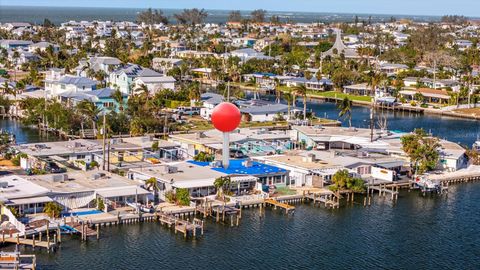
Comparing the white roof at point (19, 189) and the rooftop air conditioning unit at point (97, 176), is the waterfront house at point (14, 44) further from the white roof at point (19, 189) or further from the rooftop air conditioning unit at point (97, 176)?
the white roof at point (19, 189)

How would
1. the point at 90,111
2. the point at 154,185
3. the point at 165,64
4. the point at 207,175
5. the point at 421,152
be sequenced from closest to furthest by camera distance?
the point at 154,185
the point at 207,175
the point at 421,152
the point at 90,111
the point at 165,64

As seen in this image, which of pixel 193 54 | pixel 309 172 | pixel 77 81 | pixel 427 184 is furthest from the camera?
pixel 193 54

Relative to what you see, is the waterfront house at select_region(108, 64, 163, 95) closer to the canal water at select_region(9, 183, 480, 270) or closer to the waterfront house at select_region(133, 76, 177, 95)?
the waterfront house at select_region(133, 76, 177, 95)

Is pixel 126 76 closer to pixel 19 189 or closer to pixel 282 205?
pixel 282 205

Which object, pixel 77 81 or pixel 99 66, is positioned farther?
pixel 99 66

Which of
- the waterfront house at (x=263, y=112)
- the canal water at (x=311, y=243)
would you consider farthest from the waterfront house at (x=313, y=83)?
the canal water at (x=311, y=243)

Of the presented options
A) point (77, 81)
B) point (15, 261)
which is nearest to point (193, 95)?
point (77, 81)
